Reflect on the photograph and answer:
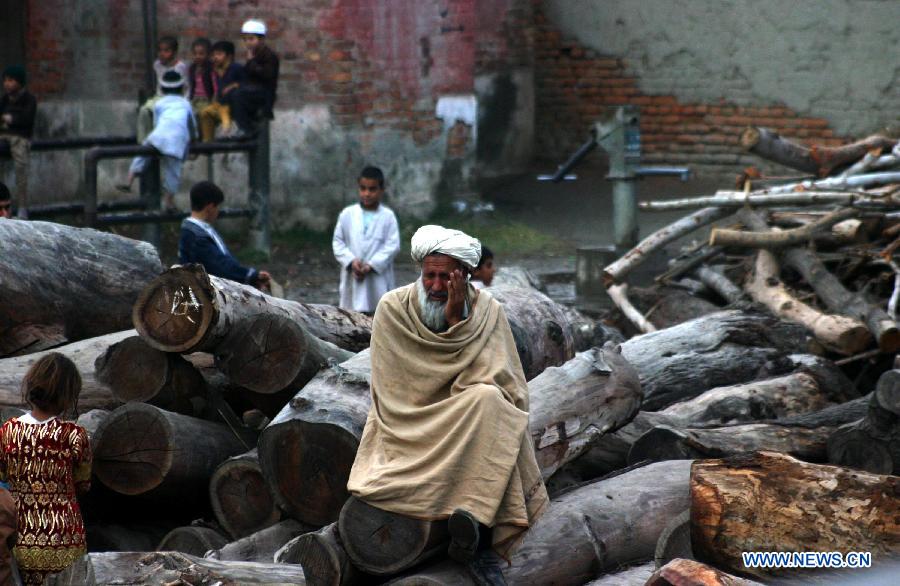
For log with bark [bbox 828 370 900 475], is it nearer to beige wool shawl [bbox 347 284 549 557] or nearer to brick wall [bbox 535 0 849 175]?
beige wool shawl [bbox 347 284 549 557]

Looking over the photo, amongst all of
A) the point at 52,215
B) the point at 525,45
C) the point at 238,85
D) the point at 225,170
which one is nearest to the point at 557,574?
the point at 52,215

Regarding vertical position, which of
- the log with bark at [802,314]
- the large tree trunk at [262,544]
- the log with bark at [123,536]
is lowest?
the log with bark at [123,536]

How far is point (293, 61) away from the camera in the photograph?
1340 cm

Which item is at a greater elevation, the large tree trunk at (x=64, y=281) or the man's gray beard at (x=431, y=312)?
the man's gray beard at (x=431, y=312)

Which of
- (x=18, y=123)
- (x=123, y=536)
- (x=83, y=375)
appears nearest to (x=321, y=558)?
(x=123, y=536)

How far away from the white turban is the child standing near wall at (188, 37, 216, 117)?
25.2 ft

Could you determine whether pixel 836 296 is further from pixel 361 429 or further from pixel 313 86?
pixel 313 86

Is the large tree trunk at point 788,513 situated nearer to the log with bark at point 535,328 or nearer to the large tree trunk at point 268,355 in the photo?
the log with bark at point 535,328

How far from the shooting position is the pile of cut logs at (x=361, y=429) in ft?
16.4

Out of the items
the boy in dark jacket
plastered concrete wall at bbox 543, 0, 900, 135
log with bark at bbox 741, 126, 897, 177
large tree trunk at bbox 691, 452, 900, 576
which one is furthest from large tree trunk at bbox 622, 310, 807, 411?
plastered concrete wall at bbox 543, 0, 900, 135

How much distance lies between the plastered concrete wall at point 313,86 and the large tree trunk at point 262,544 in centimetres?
829

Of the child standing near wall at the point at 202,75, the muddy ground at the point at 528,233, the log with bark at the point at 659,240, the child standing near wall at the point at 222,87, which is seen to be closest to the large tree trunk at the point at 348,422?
the log with bark at the point at 659,240

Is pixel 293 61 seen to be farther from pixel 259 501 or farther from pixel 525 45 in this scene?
pixel 259 501

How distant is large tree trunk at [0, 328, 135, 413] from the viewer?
6.30 meters
